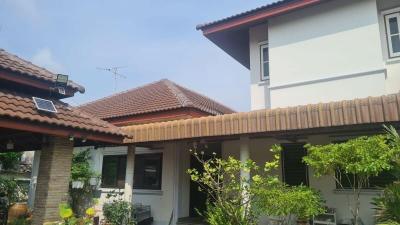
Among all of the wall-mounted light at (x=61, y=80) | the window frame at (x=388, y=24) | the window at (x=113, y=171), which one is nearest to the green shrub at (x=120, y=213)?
the wall-mounted light at (x=61, y=80)

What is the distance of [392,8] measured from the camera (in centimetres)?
978

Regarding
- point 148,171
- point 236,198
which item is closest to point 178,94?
point 148,171

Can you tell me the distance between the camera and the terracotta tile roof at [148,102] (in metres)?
14.9

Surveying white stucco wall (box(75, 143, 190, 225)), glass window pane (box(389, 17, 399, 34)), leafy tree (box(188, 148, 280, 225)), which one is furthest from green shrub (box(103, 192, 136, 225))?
glass window pane (box(389, 17, 399, 34))

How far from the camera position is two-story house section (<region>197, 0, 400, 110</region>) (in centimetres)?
952

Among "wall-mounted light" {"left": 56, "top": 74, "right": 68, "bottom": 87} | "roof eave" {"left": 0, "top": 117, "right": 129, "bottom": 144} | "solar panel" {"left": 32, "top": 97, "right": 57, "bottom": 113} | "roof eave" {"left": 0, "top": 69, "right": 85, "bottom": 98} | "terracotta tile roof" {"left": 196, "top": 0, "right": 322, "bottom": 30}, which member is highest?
"terracotta tile roof" {"left": 196, "top": 0, "right": 322, "bottom": 30}

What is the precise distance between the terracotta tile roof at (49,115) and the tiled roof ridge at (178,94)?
470cm

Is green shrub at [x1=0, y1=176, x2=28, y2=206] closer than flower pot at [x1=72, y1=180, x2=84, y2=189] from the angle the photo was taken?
Yes

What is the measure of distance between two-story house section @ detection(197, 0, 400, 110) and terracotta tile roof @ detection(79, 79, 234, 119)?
363cm

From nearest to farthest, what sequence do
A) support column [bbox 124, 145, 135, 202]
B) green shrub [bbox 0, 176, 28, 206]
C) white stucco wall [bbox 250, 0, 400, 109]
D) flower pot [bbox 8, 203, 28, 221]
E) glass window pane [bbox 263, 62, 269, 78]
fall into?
white stucco wall [bbox 250, 0, 400, 109] < flower pot [bbox 8, 203, 28, 221] < support column [bbox 124, 145, 135, 202] < glass window pane [bbox 263, 62, 269, 78] < green shrub [bbox 0, 176, 28, 206]

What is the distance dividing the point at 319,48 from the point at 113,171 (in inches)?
397

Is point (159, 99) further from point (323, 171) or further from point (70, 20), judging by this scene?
point (323, 171)

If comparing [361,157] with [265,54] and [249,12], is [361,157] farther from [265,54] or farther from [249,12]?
[249,12]

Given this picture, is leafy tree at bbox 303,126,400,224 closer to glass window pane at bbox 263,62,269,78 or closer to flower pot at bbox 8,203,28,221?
glass window pane at bbox 263,62,269,78
